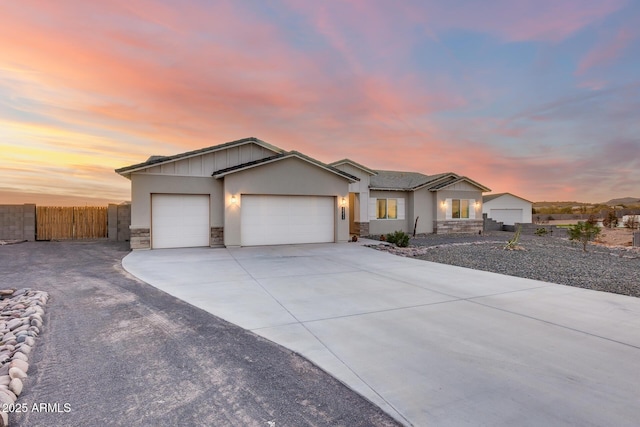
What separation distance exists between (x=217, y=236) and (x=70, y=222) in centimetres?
879

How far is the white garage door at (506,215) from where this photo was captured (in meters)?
28.5

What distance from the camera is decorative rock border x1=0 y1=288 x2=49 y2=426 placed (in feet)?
8.42

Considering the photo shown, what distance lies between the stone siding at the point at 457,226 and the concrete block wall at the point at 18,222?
2257 centimetres

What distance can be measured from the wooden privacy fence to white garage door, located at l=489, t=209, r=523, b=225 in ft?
99.2

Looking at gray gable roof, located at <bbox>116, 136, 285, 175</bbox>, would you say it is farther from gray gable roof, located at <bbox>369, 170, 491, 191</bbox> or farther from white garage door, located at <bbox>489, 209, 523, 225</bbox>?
white garage door, located at <bbox>489, 209, 523, 225</bbox>

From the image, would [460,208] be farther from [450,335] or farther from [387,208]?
[450,335]

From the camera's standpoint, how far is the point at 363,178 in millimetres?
18844

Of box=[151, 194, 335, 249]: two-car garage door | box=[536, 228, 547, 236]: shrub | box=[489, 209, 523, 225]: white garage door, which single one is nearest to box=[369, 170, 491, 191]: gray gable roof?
box=[536, 228, 547, 236]: shrub

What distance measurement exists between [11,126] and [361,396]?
15.9 m

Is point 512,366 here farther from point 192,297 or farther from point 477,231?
point 477,231

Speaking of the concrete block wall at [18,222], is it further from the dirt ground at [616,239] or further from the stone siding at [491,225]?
the dirt ground at [616,239]

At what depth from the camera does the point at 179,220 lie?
42.1ft

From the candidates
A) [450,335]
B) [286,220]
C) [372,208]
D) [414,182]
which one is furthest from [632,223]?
[450,335]

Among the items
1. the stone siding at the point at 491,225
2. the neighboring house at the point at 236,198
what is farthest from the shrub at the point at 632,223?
the neighboring house at the point at 236,198
